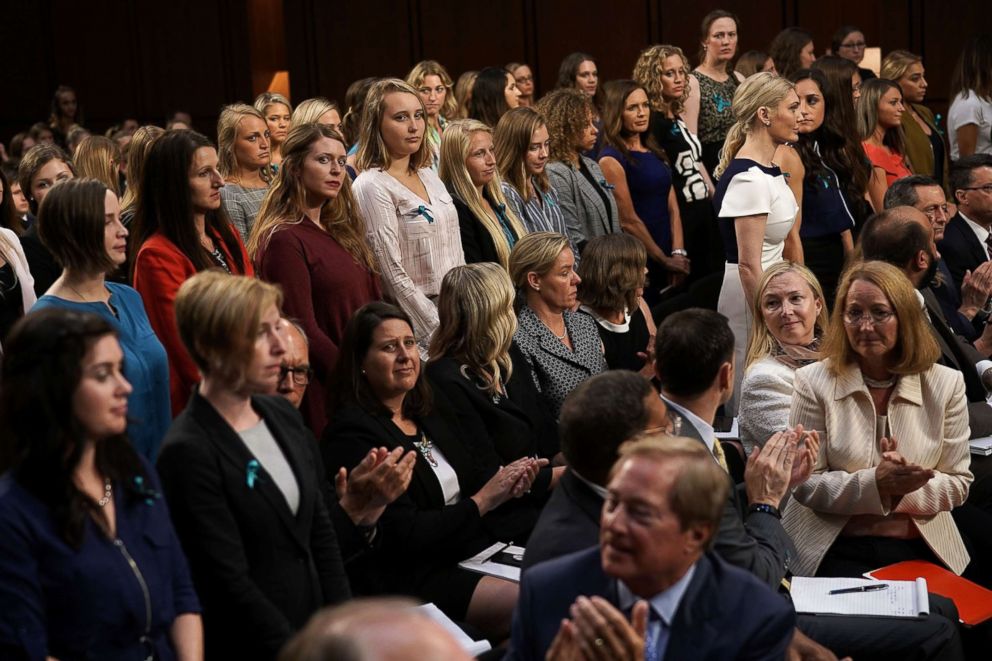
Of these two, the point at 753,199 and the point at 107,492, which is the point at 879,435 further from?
the point at 107,492

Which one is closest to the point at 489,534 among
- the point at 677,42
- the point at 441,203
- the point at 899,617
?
the point at 899,617

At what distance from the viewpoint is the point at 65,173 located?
5.57 metres

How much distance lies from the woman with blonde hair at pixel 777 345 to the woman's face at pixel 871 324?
0.75ft

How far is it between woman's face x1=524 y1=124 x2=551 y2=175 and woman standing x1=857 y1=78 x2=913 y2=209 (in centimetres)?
206

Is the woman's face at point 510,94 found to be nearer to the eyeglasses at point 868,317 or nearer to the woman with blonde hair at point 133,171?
the woman with blonde hair at point 133,171

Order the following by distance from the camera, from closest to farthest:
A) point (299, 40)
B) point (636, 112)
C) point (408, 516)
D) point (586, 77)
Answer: point (408, 516), point (636, 112), point (586, 77), point (299, 40)

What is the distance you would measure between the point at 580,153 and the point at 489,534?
2965mm

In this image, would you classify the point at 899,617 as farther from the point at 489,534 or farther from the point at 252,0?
the point at 252,0

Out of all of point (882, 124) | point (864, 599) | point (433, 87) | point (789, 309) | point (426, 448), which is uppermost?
point (433, 87)

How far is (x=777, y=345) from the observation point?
4176 mm

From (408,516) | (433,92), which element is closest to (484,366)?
(408,516)

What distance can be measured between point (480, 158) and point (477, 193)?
0.45 feet

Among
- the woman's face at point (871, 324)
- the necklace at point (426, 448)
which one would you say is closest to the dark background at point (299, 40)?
the woman's face at point (871, 324)

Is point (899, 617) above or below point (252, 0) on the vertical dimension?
below
